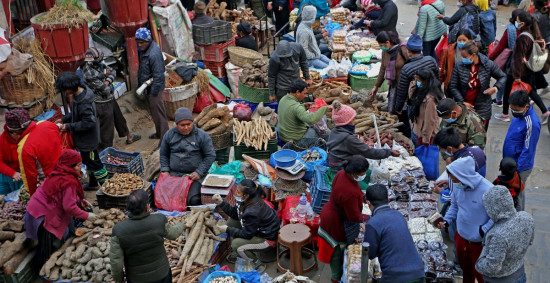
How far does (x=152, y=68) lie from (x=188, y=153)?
2342 mm

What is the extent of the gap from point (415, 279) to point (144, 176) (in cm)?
479

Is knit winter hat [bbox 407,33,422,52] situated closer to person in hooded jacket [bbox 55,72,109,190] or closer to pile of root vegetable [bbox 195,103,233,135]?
pile of root vegetable [bbox 195,103,233,135]

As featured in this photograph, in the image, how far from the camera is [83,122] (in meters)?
7.82

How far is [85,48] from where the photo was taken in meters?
9.56

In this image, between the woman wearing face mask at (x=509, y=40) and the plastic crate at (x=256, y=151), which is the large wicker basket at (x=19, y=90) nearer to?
the plastic crate at (x=256, y=151)

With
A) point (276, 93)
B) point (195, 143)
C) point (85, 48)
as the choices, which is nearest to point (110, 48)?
point (85, 48)

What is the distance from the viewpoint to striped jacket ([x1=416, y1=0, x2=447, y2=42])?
11.3m

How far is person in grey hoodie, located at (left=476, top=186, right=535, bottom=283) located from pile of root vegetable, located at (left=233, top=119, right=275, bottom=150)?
169 inches

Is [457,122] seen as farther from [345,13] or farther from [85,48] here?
[345,13]

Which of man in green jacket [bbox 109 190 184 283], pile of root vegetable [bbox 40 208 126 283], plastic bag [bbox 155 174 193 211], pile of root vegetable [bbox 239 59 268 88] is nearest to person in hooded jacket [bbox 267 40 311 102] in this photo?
pile of root vegetable [bbox 239 59 268 88]

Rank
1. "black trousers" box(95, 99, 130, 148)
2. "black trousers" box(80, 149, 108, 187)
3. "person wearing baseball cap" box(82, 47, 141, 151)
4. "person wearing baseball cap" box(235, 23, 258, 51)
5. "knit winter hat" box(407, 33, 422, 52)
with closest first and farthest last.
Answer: "black trousers" box(80, 149, 108, 187), "knit winter hat" box(407, 33, 422, 52), "person wearing baseball cap" box(82, 47, 141, 151), "black trousers" box(95, 99, 130, 148), "person wearing baseball cap" box(235, 23, 258, 51)

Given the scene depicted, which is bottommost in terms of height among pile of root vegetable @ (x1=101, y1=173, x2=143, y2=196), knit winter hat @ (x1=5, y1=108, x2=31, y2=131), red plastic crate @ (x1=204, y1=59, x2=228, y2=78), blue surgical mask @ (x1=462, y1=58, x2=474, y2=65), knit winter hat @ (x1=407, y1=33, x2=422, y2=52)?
pile of root vegetable @ (x1=101, y1=173, x2=143, y2=196)

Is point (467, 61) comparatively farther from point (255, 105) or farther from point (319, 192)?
point (255, 105)

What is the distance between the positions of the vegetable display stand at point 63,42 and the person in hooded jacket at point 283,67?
3239mm
